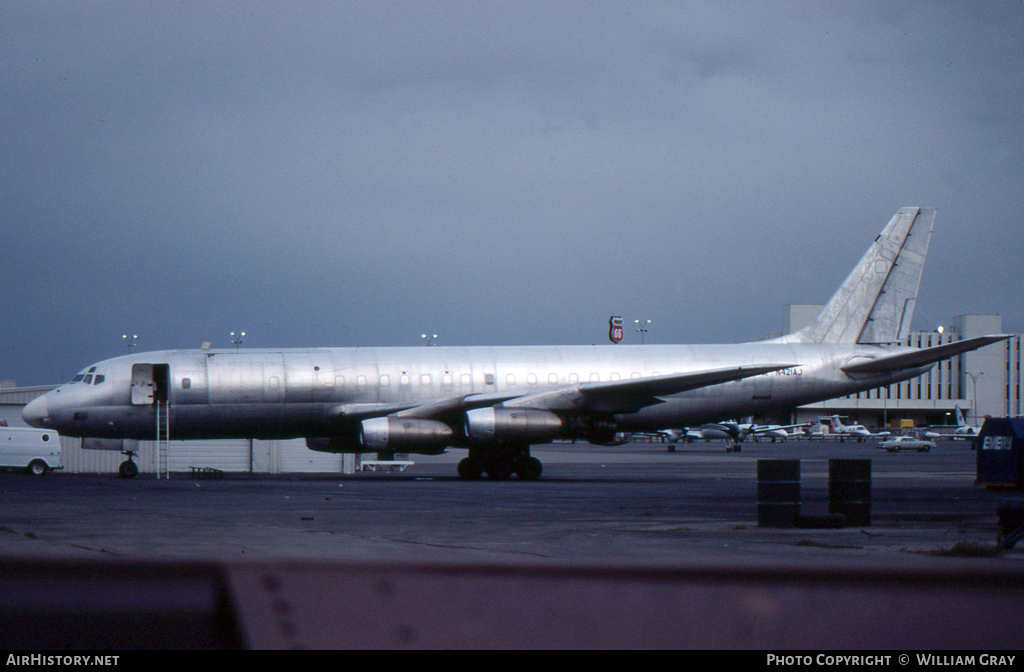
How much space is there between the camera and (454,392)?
2744 cm

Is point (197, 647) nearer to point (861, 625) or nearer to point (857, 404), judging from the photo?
point (861, 625)

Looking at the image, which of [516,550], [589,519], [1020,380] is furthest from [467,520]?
[1020,380]

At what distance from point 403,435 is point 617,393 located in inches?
228

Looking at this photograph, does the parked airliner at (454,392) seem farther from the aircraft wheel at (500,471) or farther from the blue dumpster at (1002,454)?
the blue dumpster at (1002,454)

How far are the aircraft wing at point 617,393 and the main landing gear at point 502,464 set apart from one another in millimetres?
1478

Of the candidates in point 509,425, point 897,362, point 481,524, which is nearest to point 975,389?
point 897,362

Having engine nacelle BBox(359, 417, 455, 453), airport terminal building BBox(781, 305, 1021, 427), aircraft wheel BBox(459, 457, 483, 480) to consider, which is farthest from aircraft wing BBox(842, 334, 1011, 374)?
airport terminal building BBox(781, 305, 1021, 427)

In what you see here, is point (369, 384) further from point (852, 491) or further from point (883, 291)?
point (852, 491)

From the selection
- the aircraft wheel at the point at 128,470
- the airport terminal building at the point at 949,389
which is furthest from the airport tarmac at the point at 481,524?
the airport terminal building at the point at 949,389

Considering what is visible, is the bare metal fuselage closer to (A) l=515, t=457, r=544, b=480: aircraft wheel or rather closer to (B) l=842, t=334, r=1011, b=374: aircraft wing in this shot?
(B) l=842, t=334, r=1011, b=374: aircraft wing

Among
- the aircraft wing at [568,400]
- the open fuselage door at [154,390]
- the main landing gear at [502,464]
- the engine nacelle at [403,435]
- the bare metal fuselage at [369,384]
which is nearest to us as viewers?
the engine nacelle at [403,435]

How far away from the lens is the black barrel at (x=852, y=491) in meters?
12.5

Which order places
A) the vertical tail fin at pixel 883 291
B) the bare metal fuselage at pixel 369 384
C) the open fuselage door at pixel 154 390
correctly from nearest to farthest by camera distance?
the open fuselage door at pixel 154 390 → the bare metal fuselage at pixel 369 384 → the vertical tail fin at pixel 883 291

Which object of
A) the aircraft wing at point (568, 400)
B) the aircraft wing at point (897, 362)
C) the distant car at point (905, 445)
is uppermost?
the aircraft wing at point (897, 362)
